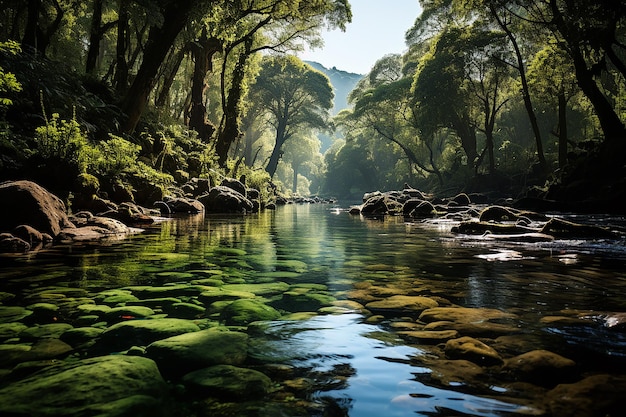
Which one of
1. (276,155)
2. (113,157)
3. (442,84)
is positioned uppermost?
(442,84)

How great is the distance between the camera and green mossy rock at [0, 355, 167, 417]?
1277 mm

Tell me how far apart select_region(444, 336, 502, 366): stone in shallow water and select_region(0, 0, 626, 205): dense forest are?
267 inches

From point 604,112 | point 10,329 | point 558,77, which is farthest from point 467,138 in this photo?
point 10,329

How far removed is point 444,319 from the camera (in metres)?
2.40

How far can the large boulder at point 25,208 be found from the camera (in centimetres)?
496

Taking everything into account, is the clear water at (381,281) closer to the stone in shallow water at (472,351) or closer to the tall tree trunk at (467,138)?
the stone in shallow water at (472,351)

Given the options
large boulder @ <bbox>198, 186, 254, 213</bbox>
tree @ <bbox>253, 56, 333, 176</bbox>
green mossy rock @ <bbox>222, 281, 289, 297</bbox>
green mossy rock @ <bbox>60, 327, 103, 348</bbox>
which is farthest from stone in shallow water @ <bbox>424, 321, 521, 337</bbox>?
tree @ <bbox>253, 56, 333, 176</bbox>

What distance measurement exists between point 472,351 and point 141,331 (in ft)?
5.61

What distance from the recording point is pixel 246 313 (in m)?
2.52

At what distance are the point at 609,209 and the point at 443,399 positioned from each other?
46.1ft

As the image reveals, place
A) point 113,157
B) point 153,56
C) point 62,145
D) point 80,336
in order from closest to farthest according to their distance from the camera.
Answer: point 80,336, point 62,145, point 113,157, point 153,56

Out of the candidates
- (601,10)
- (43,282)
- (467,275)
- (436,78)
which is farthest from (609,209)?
(436,78)

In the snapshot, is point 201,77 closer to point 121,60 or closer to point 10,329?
point 121,60

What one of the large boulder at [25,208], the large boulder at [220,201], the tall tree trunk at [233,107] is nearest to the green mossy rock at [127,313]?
the large boulder at [25,208]
